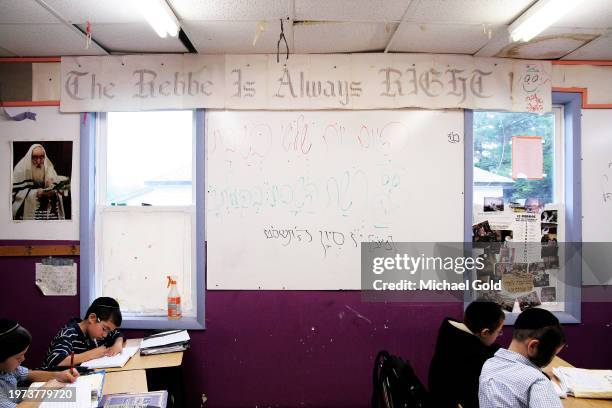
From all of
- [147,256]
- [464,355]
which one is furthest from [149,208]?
[464,355]

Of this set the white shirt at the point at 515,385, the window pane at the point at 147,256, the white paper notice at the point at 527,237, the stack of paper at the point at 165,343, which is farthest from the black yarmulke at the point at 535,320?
the window pane at the point at 147,256

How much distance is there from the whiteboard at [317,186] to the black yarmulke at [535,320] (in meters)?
1.18

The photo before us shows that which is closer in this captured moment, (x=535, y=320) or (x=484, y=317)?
(x=535, y=320)

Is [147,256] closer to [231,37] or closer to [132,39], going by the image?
[132,39]

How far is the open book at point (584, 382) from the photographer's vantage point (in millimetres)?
1735

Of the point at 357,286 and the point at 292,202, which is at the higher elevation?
the point at 292,202

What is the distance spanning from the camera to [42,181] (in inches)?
106

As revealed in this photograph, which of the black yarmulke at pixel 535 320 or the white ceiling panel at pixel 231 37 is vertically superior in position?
the white ceiling panel at pixel 231 37

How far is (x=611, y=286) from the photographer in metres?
2.76

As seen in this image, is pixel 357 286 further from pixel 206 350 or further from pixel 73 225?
pixel 73 225

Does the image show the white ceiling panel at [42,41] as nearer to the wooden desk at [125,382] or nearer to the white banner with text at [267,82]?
the white banner with text at [267,82]

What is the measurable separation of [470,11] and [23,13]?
253cm

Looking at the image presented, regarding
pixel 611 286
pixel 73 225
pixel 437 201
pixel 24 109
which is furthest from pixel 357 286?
pixel 24 109

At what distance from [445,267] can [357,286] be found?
0.65 meters
